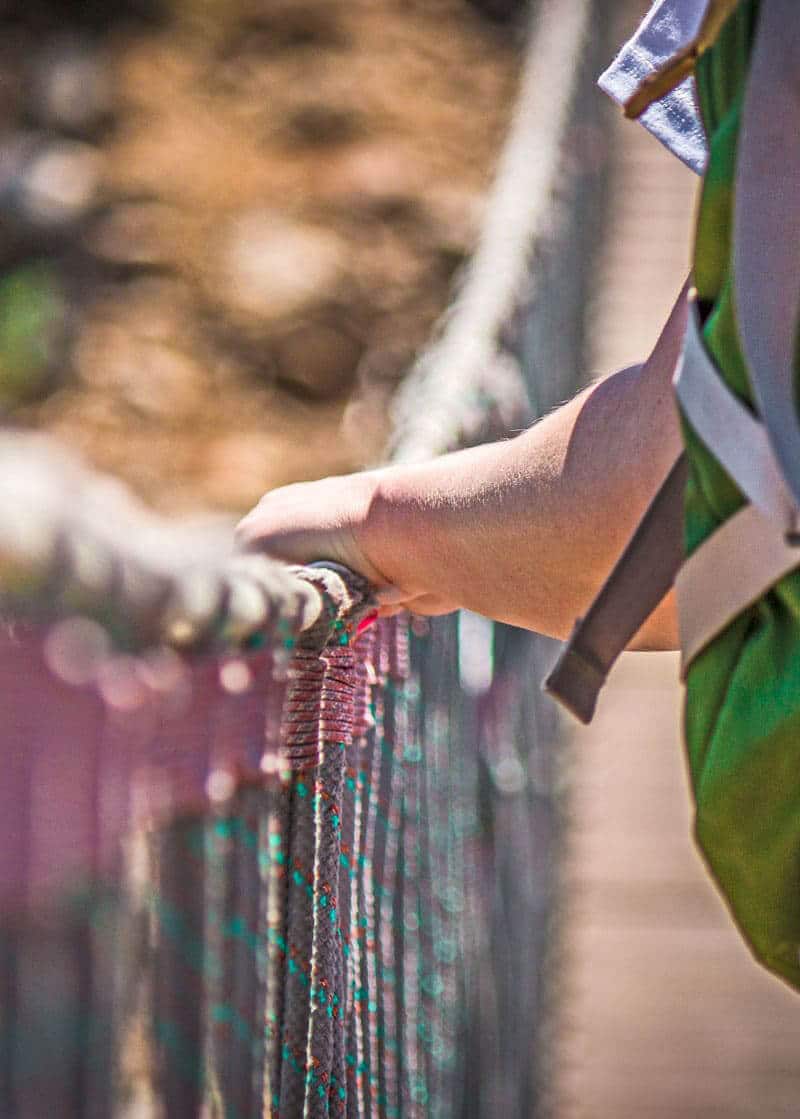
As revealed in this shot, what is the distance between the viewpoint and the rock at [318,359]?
497cm

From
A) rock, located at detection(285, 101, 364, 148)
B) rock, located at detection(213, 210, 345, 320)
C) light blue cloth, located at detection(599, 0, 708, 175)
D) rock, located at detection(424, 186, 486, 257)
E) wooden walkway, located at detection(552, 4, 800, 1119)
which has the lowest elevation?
wooden walkway, located at detection(552, 4, 800, 1119)

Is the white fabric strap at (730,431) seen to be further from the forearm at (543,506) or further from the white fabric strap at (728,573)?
the forearm at (543,506)

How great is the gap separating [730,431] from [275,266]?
4.59 metres

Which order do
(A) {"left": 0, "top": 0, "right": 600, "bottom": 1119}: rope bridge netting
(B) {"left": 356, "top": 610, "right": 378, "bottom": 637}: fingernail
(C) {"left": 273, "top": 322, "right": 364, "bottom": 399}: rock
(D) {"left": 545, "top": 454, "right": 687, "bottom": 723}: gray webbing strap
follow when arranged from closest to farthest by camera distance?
(A) {"left": 0, "top": 0, "right": 600, "bottom": 1119}: rope bridge netting, (D) {"left": 545, "top": 454, "right": 687, "bottom": 723}: gray webbing strap, (B) {"left": 356, "top": 610, "right": 378, "bottom": 637}: fingernail, (C) {"left": 273, "top": 322, "right": 364, "bottom": 399}: rock

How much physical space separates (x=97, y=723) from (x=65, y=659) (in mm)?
37

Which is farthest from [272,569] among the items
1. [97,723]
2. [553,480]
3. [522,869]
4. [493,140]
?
[493,140]

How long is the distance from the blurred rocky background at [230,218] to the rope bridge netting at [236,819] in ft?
8.78

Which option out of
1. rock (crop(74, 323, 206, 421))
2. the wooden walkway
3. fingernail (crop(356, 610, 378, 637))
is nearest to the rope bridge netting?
fingernail (crop(356, 610, 378, 637))

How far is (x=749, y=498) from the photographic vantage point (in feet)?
2.42

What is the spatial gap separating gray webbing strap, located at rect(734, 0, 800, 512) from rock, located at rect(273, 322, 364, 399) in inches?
166

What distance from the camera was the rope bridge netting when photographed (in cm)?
50

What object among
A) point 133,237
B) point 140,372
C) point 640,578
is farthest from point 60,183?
point 640,578

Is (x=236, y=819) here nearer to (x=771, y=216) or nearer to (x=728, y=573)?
(x=728, y=573)

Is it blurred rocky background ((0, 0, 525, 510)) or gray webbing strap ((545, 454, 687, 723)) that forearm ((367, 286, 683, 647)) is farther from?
blurred rocky background ((0, 0, 525, 510))
